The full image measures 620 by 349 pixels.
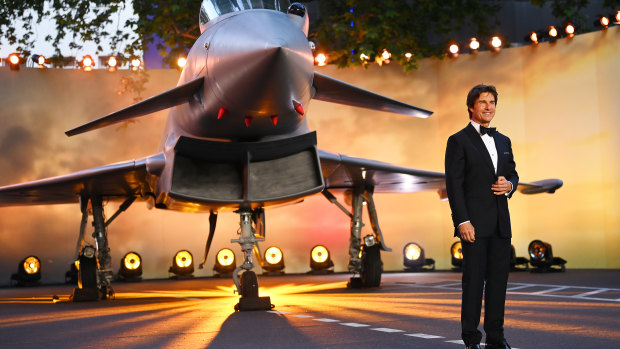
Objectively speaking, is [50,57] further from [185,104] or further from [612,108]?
[612,108]

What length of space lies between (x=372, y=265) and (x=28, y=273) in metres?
7.62

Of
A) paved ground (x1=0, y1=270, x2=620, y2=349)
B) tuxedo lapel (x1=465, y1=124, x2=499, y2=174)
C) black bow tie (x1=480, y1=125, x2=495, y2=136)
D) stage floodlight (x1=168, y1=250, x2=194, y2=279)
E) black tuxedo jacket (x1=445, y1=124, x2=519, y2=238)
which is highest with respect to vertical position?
black bow tie (x1=480, y1=125, x2=495, y2=136)

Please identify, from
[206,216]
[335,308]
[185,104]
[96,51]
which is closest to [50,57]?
[96,51]

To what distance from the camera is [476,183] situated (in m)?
3.64

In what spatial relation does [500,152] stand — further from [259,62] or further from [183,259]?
[183,259]

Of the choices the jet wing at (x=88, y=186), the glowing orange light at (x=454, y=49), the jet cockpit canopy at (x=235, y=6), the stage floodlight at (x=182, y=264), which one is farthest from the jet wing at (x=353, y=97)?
the glowing orange light at (x=454, y=49)

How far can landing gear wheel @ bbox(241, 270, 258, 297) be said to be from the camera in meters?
7.07

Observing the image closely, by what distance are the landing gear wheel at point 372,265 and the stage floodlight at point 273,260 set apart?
15.9 ft

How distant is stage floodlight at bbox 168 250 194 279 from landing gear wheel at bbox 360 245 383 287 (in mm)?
5578

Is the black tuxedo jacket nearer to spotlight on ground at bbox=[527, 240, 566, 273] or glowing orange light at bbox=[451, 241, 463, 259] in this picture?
spotlight on ground at bbox=[527, 240, 566, 273]

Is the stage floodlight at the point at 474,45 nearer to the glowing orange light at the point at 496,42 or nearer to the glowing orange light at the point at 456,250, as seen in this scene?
the glowing orange light at the point at 496,42

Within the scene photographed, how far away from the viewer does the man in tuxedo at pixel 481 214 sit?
357cm

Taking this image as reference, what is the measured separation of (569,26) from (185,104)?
10.2 meters

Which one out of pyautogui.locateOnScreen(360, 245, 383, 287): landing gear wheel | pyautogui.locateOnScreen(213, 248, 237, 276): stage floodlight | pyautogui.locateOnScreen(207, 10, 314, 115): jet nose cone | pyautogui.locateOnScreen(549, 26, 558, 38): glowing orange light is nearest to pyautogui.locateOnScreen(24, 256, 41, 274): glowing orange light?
pyautogui.locateOnScreen(213, 248, 237, 276): stage floodlight
